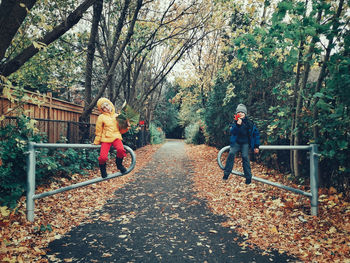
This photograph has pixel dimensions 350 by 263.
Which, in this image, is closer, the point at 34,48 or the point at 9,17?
the point at 9,17

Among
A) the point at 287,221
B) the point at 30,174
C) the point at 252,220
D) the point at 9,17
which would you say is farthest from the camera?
the point at 252,220

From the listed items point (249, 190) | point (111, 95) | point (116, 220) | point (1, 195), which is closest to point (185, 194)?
point (249, 190)

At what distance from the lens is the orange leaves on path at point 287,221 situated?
3.69 metres

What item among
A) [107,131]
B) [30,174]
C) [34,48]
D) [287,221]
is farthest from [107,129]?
[287,221]

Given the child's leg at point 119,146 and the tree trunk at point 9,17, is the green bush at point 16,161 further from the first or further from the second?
the child's leg at point 119,146

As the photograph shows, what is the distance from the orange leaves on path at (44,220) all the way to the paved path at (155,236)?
231mm

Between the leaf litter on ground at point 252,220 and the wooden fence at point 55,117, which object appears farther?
the wooden fence at point 55,117

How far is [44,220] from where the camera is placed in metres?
4.68

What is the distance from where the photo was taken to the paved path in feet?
11.6

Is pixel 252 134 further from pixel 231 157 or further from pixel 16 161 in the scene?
pixel 16 161

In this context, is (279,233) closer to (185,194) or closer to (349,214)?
(349,214)

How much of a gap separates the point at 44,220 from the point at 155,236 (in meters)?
2.12

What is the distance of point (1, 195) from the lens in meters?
Result: 4.80

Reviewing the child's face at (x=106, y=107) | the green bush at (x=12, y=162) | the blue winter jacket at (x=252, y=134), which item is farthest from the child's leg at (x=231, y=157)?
the green bush at (x=12, y=162)
